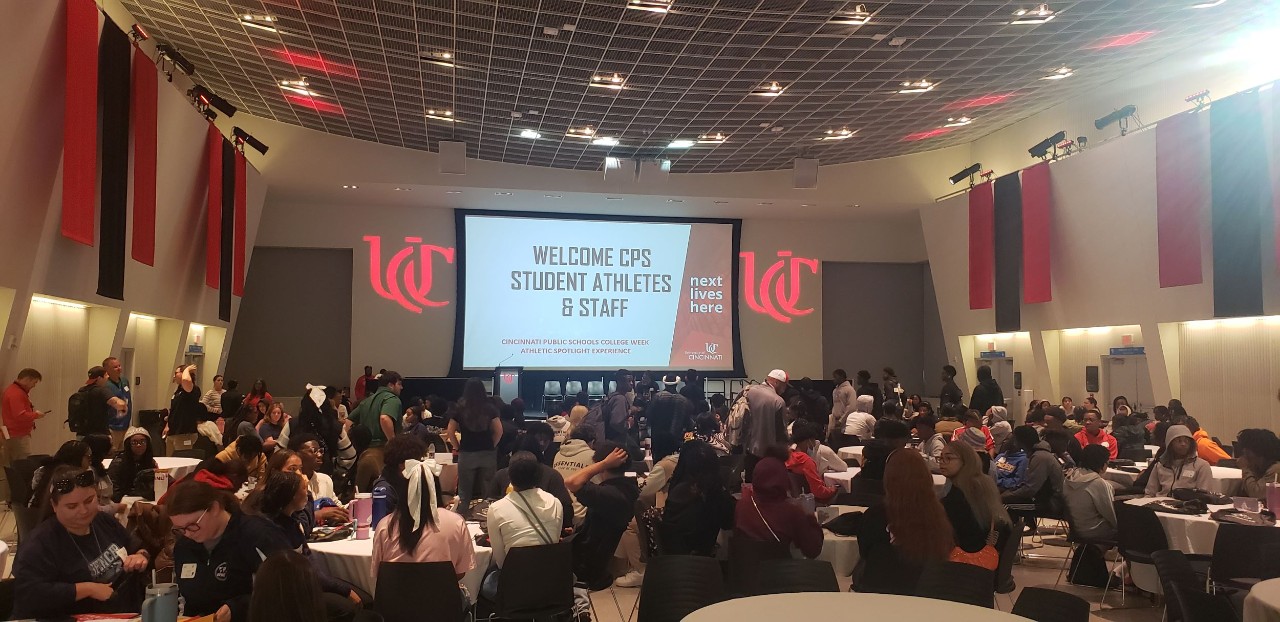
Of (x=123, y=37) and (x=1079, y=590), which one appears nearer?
(x=1079, y=590)

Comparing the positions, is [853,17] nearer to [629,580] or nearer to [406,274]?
[629,580]

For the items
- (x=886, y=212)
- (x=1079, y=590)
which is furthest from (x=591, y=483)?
(x=886, y=212)

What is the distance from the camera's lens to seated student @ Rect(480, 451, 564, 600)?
464 centimetres

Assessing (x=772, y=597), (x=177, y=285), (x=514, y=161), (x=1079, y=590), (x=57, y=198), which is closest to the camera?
(x=772, y=597)

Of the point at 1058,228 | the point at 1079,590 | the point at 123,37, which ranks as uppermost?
the point at 123,37

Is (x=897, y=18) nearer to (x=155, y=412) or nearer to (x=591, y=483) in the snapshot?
(x=591, y=483)

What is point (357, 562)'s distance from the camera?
14.9 feet

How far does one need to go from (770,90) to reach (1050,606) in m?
10.2

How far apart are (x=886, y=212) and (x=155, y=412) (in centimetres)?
1411

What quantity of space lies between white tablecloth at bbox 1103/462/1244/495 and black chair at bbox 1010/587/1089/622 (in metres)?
4.25

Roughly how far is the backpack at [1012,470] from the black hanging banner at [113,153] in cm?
890

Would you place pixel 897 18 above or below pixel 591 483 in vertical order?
above

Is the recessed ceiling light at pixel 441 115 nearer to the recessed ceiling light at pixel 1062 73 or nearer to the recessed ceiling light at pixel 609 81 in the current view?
the recessed ceiling light at pixel 609 81

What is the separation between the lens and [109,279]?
32.3 feet
